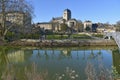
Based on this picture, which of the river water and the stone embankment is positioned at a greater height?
the river water

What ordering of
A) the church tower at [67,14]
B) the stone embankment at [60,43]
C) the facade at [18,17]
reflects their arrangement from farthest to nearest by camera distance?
the church tower at [67,14]
the stone embankment at [60,43]
the facade at [18,17]

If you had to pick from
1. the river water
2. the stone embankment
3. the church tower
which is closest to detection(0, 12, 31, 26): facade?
the stone embankment

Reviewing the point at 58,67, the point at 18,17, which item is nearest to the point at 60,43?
the point at 18,17

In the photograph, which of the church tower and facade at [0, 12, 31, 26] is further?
the church tower

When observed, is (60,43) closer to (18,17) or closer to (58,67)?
(18,17)

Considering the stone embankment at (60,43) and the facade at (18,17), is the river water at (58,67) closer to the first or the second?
the facade at (18,17)

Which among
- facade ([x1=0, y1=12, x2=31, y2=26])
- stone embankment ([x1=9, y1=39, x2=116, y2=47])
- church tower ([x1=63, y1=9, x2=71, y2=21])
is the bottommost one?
stone embankment ([x1=9, y1=39, x2=116, y2=47])

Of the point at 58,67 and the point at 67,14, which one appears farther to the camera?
the point at 67,14

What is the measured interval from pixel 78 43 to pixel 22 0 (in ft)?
41.1

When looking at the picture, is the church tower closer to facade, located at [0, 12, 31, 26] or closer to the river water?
facade, located at [0, 12, 31, 26]

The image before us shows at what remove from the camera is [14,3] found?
147 ft

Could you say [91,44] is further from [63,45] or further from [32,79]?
[32,79]

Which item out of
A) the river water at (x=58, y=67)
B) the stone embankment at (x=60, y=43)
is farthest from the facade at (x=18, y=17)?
the river water at (x=58, y=67)

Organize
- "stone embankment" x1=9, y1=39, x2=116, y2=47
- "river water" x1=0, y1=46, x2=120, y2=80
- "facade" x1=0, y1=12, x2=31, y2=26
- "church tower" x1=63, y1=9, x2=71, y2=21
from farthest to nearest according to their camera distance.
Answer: "church tower" x1=63, y1=9, x2=71, y2=21 → "stone embankment" x1=9, y1=39, x2=116, y2=47 → "facade" x1=0, y1=12, x2=31, y2=26 → "river water" x1=0, y1=46, x2=120, y2=80
